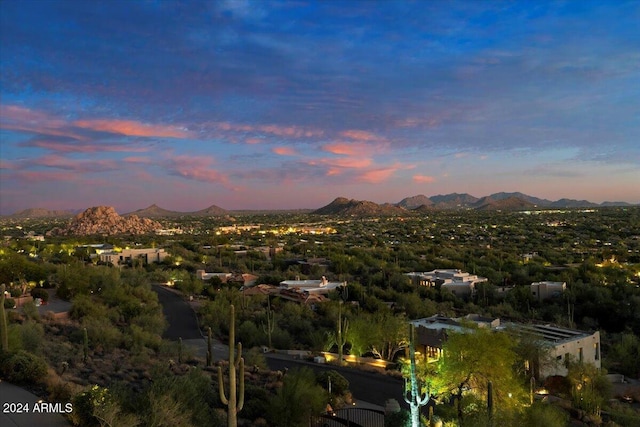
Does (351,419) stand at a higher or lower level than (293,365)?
higher

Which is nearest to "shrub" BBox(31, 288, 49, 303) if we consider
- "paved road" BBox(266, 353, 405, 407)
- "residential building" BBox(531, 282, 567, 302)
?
"paved road" BBox(266, 353, 405, 407)

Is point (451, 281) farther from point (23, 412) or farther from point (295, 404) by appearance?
point (23, 412)

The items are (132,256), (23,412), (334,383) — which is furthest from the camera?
(132,256)

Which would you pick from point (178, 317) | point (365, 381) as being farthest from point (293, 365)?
point (178, 317)

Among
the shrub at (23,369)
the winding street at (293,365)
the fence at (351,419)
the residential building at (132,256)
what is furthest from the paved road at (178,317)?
the residential building at (132,256)

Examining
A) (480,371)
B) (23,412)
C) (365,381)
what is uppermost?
(23,412)

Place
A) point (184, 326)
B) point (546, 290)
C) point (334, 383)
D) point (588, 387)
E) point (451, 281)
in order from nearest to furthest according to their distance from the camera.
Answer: point (334, 383) → point (588, 387) → point (184, 326) → point (546, 290) → point (451, 281)

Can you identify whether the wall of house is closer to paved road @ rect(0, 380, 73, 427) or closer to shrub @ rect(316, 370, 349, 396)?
shrub @ rect(316, 370, 349, 396)
